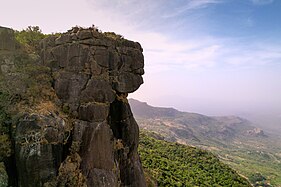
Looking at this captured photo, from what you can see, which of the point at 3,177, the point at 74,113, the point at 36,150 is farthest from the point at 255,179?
the point at 3,177

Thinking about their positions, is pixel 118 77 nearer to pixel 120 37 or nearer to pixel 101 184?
pixel 120 37

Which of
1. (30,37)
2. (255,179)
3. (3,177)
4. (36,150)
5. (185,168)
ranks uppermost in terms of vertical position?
(30,37)

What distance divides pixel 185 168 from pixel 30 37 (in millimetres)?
30972

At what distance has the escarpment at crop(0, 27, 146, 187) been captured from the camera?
50.1ft

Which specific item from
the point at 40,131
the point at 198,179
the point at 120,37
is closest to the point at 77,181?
the point at 40,131

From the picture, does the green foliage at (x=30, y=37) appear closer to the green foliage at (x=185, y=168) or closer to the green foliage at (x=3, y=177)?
the green foliage at (x=3, y=177)

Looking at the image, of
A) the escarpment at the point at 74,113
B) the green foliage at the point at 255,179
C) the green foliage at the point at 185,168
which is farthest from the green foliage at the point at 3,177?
the green foliage at the point at 255,179

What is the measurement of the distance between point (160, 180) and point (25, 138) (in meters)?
21.0

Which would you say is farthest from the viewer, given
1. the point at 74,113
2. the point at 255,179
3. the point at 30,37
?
the point at 255,179

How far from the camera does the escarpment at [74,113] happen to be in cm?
1527

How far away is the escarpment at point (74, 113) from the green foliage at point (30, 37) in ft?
3.08

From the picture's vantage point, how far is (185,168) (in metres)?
42.6

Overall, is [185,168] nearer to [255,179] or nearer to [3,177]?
[3,177]

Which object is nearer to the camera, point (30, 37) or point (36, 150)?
point (36, 150)
